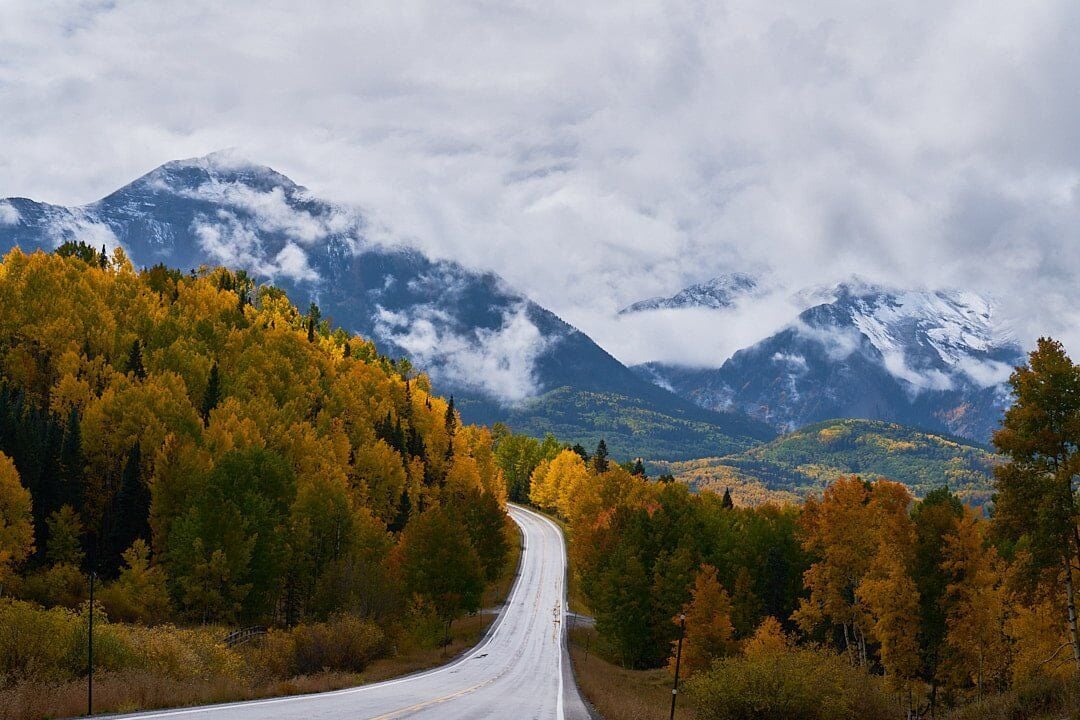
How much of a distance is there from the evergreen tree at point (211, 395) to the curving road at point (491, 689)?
3783cm

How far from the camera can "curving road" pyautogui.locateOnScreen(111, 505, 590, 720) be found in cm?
2933

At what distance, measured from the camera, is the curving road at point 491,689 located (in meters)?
29.3

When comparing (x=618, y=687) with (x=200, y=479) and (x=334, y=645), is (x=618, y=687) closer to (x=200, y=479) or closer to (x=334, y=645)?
(x=334, y=645)

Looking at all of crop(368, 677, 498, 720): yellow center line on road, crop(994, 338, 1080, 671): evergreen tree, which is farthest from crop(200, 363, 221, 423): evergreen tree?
crop(994, 338, 1080, 671): evergreen tree

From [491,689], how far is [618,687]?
547 inches

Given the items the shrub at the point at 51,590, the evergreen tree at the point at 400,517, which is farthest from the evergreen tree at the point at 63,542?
the evergreen tree at the point at 400,517

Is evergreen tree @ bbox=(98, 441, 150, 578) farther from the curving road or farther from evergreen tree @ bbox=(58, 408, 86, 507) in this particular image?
the curving road

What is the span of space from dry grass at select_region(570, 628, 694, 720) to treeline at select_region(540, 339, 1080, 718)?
2936mm

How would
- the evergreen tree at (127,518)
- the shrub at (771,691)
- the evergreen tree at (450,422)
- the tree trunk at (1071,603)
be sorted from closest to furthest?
the tree trunk at (1071,603) < the shrub at (771,691) < the evergreen tree at (127,518) < the evergreen tree at (450,422)

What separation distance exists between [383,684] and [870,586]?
91.2 feet

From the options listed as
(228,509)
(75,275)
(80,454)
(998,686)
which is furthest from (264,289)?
(998,686)

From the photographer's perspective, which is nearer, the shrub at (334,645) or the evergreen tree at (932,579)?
the evergreen tree at (932,579)

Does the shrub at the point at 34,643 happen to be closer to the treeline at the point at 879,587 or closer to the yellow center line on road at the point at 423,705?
the yellow center line on road at the point at 423,705

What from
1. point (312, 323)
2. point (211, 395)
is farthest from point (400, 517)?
point (312, 323)
